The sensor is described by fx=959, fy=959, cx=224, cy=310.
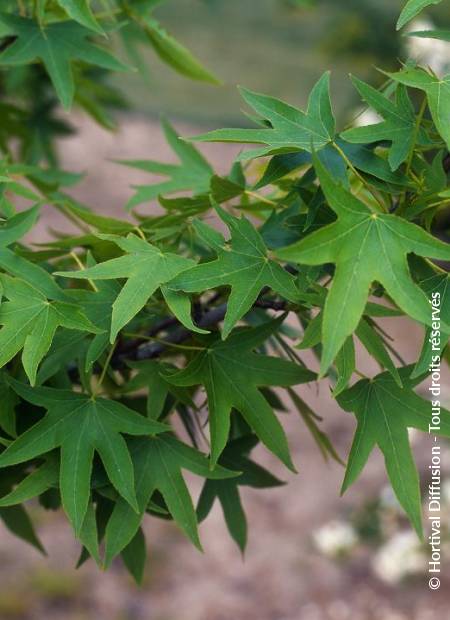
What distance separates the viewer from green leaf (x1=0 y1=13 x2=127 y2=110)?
1009mm

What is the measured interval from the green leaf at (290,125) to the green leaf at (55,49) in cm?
29

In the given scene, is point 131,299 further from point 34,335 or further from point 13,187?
point 13,187

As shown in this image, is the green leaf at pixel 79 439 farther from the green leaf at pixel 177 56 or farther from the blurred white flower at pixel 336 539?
the blurred white flower at pixel 336 539

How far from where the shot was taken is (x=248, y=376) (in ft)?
2.69

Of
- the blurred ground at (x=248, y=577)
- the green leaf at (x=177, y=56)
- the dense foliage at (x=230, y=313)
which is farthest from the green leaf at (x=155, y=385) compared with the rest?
the blurred ground at (x=248, y=577)

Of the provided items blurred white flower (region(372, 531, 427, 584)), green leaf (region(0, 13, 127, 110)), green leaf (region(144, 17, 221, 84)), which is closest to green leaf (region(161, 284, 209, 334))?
green leaf (region(0, 13, 127, 110))

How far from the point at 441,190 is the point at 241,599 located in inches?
74.1

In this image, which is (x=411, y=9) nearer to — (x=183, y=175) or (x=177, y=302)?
(x=177, y=302)

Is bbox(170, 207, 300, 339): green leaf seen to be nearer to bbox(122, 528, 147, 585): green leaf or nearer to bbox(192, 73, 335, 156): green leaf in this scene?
bbox(192, 73, 335, 156): green leaf

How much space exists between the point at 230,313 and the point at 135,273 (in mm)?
80

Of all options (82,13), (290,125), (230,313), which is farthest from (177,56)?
(230,313)

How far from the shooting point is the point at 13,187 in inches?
36.4

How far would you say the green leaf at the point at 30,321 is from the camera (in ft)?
2.39

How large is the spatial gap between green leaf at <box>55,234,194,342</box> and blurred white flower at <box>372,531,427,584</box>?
6.03 ft
